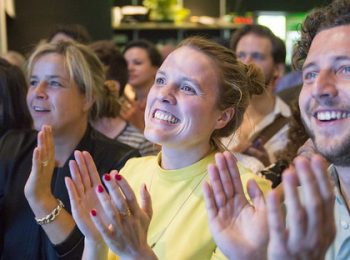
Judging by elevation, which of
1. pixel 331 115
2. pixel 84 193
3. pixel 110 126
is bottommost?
pixel 110 126

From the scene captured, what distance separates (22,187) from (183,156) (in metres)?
0.77

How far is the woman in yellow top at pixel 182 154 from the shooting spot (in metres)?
1.49

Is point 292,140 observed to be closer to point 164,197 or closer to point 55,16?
point 164,197

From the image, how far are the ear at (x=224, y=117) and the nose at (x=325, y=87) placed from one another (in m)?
0.43

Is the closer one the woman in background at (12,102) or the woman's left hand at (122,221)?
the woman's left hand at (122,221)

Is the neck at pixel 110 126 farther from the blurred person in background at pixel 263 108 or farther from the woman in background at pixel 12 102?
the blurred person in background at pixel 263 108

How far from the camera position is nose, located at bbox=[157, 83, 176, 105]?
1.65 m

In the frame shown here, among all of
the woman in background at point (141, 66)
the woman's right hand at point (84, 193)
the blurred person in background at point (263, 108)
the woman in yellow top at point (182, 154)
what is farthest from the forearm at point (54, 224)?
the woman in background at point (141, 66)

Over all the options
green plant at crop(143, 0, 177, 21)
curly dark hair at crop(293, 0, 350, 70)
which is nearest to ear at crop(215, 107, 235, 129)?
curly dark hair at crop(293, 0, 350, 70)

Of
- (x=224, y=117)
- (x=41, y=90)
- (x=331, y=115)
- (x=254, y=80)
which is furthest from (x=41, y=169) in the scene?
(x=331, y=115)

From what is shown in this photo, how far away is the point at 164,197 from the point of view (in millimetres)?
1664

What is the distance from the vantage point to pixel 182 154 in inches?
66.7

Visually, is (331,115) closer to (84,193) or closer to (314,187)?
(314,187)

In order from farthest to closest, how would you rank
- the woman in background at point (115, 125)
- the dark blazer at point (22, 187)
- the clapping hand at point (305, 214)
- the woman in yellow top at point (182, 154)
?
the woman in background at point (115, 125)
the dark blazer at point (22, 187)
the woman in yellow top at point (182, 154)
the clapping hand at point (305, 214)
